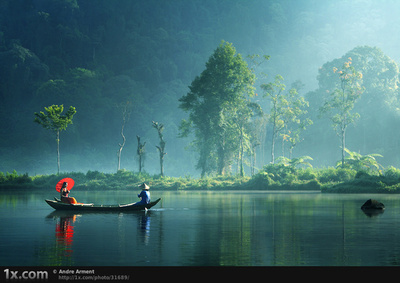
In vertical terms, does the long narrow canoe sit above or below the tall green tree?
below

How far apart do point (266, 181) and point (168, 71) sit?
8910 cm

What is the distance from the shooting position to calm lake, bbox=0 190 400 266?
16.2m

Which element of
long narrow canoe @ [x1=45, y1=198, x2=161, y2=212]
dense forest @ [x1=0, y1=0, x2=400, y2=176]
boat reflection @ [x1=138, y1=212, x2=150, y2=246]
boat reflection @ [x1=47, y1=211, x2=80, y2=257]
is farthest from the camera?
dense forest @ [x1=0, y1=0, x2=400, y2=176]

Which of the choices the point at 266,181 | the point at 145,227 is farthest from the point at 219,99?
the point at 145,227

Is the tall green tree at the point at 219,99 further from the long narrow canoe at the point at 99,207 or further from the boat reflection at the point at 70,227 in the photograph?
the long narrow canoe at the point at 99,207

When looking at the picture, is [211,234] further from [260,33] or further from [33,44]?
[260,33]

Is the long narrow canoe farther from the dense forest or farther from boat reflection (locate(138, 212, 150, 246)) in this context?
the dense forest

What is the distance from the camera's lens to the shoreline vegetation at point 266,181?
60.0m

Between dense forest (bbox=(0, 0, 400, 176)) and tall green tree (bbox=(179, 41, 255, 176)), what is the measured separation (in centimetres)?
293
